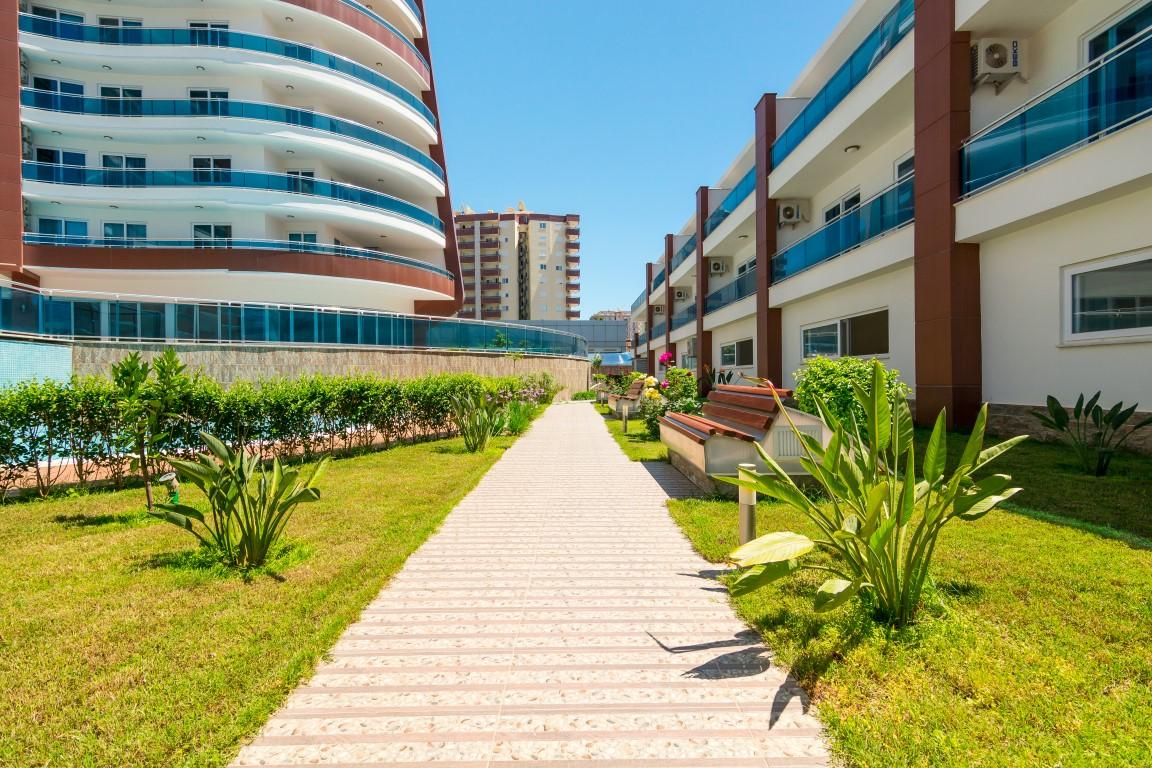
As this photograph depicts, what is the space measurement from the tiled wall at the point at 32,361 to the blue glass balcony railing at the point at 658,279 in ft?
105

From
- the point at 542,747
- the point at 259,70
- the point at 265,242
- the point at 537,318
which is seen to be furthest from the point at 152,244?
the point at 537,318

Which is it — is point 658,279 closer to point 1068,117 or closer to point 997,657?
point 1068,117

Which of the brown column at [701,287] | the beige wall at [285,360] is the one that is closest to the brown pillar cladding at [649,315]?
the brown column at [701,287]

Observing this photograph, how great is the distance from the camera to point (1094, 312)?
7.96 m

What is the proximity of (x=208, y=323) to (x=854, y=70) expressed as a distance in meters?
19.0

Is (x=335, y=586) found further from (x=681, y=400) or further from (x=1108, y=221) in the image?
(x=1108, y=221)

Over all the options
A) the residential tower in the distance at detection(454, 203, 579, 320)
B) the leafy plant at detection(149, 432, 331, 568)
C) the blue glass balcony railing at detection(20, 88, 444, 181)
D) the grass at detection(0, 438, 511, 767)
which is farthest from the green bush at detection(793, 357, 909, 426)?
the residential tower in the distance at detection(454, 203, 579, 320)

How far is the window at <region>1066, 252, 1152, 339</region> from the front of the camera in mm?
7277

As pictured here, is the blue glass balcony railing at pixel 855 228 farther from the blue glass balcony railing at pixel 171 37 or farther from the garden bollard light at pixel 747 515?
the blue glass balcony railing at pixel 171 37

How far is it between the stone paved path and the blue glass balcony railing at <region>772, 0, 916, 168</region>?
42.5ft

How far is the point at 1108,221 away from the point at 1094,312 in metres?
1.30

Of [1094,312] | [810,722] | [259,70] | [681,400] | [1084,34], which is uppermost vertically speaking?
[259,70]

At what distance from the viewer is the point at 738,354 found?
2428cm

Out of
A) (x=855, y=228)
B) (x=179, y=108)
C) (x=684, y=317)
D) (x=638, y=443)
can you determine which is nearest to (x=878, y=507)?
(x=638, y=443)
